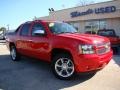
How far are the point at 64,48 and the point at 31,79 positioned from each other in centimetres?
148

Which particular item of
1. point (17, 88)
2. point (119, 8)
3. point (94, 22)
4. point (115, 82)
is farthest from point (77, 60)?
point (94, 22)

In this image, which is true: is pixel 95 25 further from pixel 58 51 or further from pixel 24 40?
pixel 58 51

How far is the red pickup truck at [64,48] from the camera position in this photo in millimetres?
6059

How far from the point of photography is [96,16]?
80.5ft

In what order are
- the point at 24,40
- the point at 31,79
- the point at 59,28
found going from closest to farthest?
→ the point at 31,79 → the point at 59,28 → the point at 24,40

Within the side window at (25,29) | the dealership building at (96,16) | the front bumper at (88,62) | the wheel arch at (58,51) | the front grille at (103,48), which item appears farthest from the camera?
the dealership building at (96,16)

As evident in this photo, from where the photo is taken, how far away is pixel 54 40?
6.82 meters

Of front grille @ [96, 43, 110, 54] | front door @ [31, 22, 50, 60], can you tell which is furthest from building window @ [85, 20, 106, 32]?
front grille @ [96, 43, 110, 54]

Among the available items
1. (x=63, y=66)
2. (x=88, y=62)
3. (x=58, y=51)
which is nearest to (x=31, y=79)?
(x=63, y=66)

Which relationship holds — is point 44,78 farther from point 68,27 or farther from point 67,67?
point 68,27

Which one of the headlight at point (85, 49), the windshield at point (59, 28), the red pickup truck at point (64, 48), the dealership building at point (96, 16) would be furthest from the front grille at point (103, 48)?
the dealership building at point (96, 16)

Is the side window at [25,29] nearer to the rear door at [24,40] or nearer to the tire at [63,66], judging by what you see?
the rear door at [24,40]

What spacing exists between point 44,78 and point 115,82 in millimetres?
2211

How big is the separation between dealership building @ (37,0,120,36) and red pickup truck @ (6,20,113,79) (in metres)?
15.8
